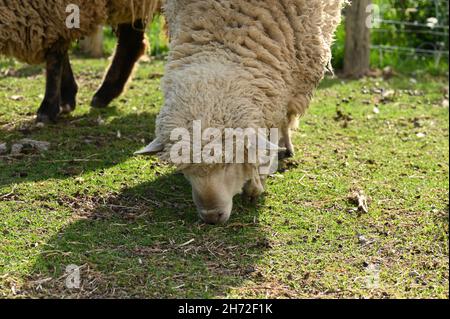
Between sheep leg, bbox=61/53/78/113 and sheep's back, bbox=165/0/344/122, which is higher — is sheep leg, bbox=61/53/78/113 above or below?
below

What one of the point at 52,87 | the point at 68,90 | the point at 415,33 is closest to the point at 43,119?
the point at 52,87

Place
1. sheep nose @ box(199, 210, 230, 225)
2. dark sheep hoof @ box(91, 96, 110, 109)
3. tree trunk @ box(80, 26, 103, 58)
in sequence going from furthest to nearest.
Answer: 1. tree trunk @ box(80, 26, 103, 58)
2. dark sheep hoof @ box(91, 96, 110, 109)
3. sheep nose @ box(199, 210, 230, 225)

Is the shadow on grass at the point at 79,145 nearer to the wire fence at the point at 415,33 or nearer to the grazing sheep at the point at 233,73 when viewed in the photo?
the grazing sheep at the point at 233,73

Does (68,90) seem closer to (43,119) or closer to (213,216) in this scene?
(43,119)

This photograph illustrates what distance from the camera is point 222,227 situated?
4.63 m

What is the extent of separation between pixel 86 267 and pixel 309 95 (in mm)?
2018

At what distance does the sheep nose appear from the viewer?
455 centimetres

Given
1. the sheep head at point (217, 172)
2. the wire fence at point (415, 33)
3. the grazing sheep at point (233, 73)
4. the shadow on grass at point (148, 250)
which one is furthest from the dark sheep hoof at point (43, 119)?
the wire fence at point (415, 33)

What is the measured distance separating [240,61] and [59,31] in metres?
2.06

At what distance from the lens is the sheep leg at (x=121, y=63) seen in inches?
279

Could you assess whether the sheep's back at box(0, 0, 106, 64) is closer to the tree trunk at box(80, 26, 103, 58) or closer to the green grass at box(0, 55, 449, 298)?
the green grass at box(0, 55, 449, 298)

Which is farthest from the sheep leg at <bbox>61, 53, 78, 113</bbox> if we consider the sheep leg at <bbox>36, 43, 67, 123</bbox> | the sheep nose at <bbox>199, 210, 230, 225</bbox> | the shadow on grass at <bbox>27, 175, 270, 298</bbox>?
the sheep nose at <bbox>199, 210, 230, 225</bbox>

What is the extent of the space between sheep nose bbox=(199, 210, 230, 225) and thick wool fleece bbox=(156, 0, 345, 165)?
0.45 metres

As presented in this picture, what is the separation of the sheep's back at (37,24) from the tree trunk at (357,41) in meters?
3.65
